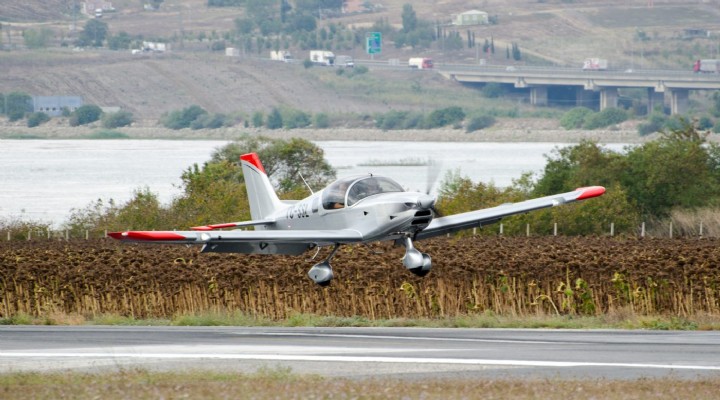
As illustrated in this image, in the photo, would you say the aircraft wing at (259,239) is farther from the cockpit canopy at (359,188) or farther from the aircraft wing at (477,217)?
the aircraft wing at (477,217)

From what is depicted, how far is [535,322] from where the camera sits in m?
33.0

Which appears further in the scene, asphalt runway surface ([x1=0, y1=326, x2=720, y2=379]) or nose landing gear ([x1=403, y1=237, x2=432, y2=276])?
nose landing gear ([x1=403, y1=237, x2=432, y2=276])

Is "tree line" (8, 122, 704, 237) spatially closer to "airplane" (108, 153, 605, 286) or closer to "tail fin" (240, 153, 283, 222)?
"tail fin" (240, 153, 283, 222)

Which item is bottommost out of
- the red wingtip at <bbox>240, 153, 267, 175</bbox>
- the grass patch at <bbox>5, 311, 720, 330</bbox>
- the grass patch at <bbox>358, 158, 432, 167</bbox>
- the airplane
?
A: the grass patch at <bbox>358, 158, 432, 167</bbox>

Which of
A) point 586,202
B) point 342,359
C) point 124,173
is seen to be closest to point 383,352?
point 342,359

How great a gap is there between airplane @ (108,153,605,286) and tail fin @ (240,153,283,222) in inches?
64.7

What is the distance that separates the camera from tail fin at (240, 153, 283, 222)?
3584 cm

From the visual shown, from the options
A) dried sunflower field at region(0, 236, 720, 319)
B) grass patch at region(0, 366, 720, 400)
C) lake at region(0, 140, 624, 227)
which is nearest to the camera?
grass patch at region(0, 366, 720, 400)

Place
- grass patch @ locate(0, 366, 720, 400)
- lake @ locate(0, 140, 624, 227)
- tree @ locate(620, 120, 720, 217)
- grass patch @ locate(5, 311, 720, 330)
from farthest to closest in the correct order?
lake @ locate(0, 140, 624, 227) → tree @ locate(620, 120, 720, 217) → grass patch @ locate(5, 311, 720, 330) → grass patch @ locate(0, 366, 720, 400)

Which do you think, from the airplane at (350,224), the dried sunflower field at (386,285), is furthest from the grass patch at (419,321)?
the airplane at (350,224)

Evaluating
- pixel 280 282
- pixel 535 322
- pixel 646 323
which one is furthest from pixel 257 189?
pixel 646 323

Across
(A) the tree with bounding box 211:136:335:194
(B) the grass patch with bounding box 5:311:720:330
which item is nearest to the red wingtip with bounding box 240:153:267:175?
(B) the grass patch with bounding box 5:311:720:330

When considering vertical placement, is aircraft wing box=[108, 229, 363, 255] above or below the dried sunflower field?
above

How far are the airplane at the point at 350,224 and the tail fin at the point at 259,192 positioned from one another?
64.7 inches
